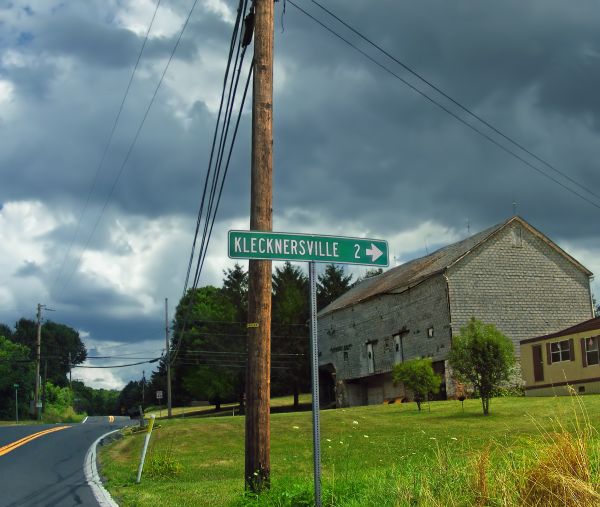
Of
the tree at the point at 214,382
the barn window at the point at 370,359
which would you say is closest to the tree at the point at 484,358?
the barn window at the point at 370,359

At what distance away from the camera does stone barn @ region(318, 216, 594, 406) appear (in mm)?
43156

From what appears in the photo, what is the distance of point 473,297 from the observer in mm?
43250

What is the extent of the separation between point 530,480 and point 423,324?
38431 millimetres

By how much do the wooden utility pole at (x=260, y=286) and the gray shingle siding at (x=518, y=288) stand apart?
33.7 m

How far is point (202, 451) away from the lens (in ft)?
73.7

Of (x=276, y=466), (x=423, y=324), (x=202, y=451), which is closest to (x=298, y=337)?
(x=423, y=324)

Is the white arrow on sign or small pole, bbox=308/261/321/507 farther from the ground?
the white arrow on sign

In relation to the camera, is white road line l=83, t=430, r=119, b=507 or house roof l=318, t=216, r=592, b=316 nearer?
white road line l=83, t=430, r=119, b=507

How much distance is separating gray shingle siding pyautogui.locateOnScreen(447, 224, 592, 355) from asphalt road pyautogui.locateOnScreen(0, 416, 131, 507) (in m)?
22.0

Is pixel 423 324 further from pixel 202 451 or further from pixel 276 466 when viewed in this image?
pixel 276 466

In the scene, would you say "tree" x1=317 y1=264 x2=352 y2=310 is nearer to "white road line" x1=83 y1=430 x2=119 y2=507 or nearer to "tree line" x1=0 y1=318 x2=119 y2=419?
"tree line" x1=0 y1=318 x2=119 y2=419

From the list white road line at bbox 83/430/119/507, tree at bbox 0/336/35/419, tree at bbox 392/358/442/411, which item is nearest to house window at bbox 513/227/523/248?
tree at bbox 392/358/442/411

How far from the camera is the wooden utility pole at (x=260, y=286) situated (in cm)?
954

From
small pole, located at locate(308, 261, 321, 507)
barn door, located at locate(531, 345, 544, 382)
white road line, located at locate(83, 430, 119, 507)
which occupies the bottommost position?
white road line, located at locate(83, 430, 119, 507)
